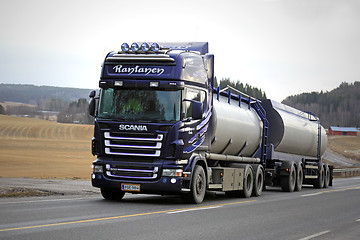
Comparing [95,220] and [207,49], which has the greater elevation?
[207,49]

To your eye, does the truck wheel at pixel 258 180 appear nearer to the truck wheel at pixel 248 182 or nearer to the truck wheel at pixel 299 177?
the truck wheel at pixel 248 182

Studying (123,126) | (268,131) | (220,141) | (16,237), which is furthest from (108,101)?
(268,131)

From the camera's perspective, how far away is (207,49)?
61.2ft

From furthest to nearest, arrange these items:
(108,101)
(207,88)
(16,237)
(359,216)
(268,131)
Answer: (268,131)
(207,88)
(108,101)
(359,216)
(16,237)

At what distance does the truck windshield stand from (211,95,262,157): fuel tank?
2.68 m

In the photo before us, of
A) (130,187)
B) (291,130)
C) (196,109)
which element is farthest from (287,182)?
(130,187)

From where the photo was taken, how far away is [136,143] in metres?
15.5

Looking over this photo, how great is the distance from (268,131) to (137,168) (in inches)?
436

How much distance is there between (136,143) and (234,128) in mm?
5752

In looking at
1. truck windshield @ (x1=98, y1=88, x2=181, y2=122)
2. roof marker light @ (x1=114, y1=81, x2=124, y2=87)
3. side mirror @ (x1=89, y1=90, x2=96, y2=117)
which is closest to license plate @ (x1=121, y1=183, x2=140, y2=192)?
truck windshield @ (x1=98, y1=88, x2=181, y2=122)

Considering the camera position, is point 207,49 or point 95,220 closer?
point 95,220

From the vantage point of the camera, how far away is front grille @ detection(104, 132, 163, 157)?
50.7 ft

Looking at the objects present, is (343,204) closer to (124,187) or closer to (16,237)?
(124,187)

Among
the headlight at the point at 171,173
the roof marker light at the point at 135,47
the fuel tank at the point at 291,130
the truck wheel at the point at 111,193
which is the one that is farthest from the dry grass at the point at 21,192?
the fuel tank at the point at 291,130
